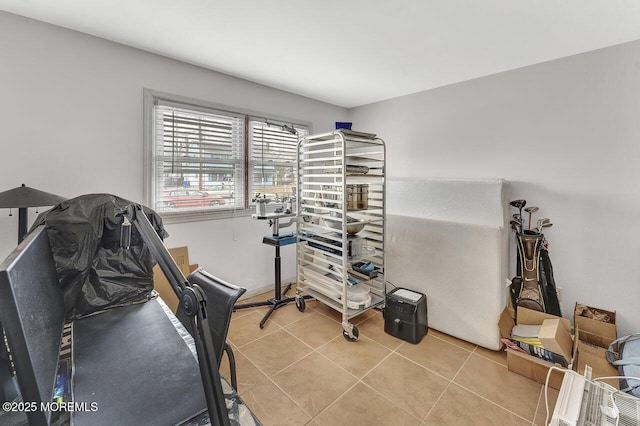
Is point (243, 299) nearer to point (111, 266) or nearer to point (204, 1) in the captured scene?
point (111, 266)

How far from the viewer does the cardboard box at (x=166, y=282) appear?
98.3 inches

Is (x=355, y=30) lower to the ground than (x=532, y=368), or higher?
higher

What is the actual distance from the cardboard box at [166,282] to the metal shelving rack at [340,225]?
1158 millimetres

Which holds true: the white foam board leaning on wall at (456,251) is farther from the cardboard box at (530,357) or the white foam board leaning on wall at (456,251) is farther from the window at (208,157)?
the window at (208,157)

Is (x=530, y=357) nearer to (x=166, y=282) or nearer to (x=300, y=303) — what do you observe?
(x=300, y=303)

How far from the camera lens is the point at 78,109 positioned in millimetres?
2186

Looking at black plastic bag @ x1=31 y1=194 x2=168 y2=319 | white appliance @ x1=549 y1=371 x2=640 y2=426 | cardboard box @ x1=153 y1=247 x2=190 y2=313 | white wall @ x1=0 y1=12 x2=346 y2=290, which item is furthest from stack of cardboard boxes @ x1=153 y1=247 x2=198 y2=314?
white appliance @ x1=549 y1=371 x2=640 y2=426

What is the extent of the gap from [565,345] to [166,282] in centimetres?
328

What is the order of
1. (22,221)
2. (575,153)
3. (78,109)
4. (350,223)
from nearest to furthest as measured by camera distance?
(22,221)
(78,109)
(575,153)
(350,223)

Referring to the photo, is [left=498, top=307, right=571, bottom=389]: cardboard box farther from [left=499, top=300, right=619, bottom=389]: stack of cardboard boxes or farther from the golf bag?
the golf bag

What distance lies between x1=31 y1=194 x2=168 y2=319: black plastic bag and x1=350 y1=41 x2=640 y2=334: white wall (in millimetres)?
3058

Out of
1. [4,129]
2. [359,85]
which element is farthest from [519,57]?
[4,129]

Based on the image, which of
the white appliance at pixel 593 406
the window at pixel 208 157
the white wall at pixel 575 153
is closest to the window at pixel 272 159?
the window at pixel 208 157

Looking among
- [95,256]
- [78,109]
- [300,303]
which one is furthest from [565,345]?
[78,109]
